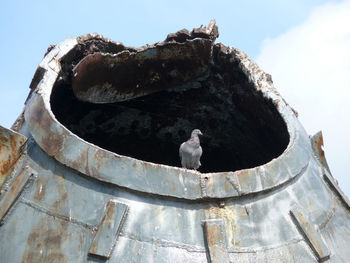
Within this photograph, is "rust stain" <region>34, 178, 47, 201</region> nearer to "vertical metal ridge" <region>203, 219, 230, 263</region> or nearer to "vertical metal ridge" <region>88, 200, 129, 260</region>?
"vertical metal ridge" <region>88, 200, 129, 260</region>

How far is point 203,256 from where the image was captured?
3467 mm

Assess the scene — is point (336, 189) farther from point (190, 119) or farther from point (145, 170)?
point (190, 119)

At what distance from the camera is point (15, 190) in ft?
12.4

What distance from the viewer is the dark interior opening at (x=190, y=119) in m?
5.48

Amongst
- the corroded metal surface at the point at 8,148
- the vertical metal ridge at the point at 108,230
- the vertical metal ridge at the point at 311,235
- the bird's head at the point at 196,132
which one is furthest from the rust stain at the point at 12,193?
the bird's head at the point at 196,132

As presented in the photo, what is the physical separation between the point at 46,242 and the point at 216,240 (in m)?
0.91

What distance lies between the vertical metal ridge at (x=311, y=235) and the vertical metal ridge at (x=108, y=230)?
104 centimetres

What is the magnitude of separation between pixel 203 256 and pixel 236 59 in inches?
96.5

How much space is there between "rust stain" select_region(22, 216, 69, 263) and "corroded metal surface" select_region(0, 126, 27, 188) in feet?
1.69

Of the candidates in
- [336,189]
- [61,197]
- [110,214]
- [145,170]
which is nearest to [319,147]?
[336,189]

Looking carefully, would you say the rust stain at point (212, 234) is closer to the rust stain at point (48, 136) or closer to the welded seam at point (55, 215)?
the welded seam at point (55, 215)

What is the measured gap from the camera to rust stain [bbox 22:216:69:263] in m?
3.42

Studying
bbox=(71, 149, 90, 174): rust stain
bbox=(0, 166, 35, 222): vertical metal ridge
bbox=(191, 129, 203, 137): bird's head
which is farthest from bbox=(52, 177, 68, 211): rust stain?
bbox=(191, 129, 203, 137): bird's head

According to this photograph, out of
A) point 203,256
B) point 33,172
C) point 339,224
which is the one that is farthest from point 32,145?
point 339,224
